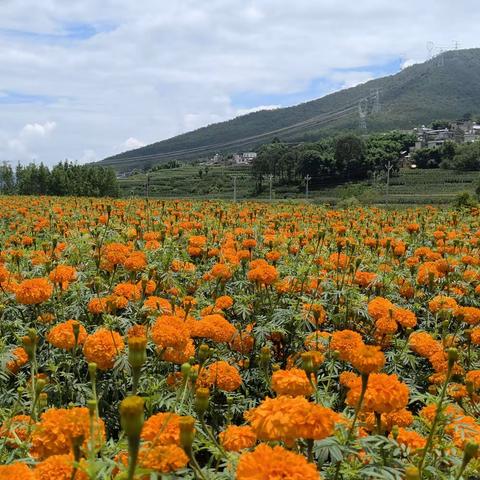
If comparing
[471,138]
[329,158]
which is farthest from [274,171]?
[471,138]

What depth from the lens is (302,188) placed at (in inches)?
2992

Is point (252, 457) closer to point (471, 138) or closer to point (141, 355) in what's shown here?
point (141, 355)

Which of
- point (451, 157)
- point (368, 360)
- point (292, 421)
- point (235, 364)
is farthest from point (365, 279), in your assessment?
point (451, 157)

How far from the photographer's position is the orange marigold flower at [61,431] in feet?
4.67

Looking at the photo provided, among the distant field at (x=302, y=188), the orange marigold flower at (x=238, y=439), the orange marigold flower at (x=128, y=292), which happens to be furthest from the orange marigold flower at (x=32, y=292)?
the distant field at (x=302, y=188)

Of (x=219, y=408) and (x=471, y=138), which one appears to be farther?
(x=471, y=138)

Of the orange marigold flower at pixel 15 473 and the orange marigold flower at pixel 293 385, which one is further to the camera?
the orange marigold flower at pixel 293 385

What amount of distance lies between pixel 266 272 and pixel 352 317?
717 millimetres

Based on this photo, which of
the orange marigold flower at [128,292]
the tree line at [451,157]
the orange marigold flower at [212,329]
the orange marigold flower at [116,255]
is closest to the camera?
the orange marigold flower at [212,329]

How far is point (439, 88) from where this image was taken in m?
172

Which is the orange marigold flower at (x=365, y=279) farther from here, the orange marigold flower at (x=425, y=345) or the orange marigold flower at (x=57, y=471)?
the orange marigold flower at (x=57, y=471)

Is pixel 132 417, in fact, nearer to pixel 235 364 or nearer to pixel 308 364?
pixel 308 364

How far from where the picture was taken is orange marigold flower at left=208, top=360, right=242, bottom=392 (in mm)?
2527

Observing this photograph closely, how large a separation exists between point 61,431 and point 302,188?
248 feet
